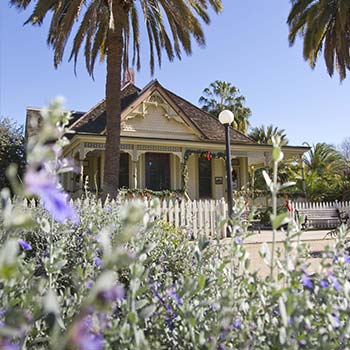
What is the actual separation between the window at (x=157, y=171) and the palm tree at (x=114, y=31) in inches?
218

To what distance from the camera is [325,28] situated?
1689 centimetres

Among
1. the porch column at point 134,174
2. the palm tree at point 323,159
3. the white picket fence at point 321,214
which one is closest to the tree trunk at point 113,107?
the porch column at point 134,174

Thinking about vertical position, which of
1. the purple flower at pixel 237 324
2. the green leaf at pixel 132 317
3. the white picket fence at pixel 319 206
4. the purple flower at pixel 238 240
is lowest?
the purple flower at pixel 237 324

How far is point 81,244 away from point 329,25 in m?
16.8

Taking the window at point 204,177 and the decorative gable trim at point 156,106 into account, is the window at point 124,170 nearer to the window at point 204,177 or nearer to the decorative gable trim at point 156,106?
the decorative gable trim at point 156,106

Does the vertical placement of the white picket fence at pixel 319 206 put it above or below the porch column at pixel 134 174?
Answer: below

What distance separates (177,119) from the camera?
19594 millimetres

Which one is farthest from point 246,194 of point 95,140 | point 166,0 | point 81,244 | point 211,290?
point 211,290

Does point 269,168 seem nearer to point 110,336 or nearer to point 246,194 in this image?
point 246,194

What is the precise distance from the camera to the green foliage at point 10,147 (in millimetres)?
22688

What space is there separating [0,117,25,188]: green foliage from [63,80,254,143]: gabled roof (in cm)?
556

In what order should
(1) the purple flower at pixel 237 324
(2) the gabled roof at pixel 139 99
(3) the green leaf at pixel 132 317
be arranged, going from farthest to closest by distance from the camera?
(2) the gabled roof at pixel 139 99, (1) the purple flower at pixel 237 324, (3) the green leaf at pixel 132 317

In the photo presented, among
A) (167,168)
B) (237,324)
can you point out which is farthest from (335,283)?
(167,168)

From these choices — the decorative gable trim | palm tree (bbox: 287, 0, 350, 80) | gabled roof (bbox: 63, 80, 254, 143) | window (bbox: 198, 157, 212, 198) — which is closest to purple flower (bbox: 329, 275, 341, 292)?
palm tree (bbox: 287, 0, 350, 80)
